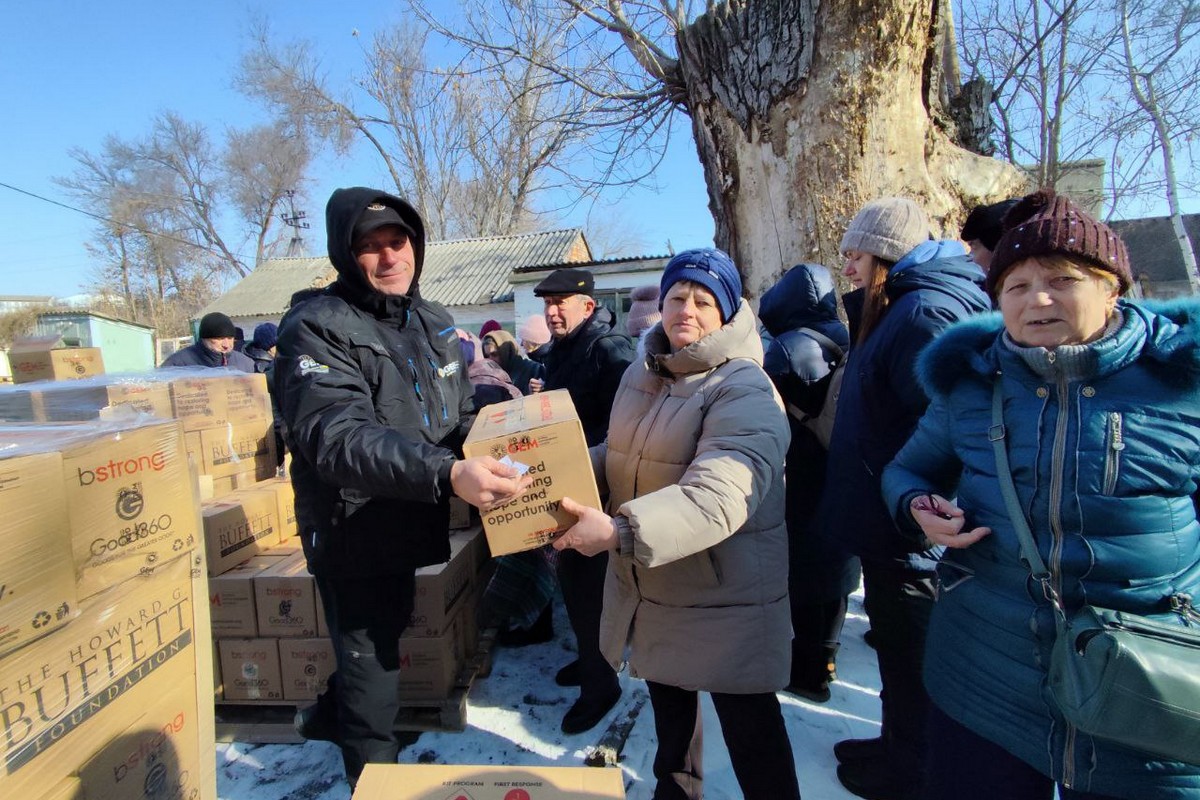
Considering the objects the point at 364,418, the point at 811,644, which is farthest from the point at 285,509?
the point at 811,644

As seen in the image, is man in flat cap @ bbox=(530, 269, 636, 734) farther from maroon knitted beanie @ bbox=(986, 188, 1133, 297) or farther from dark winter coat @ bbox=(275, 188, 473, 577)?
maroon knitted beanie @ bbox=(986, 188, 1133, 297)

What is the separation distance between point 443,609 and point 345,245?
1.56m

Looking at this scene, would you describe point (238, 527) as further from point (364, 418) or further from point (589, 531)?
point (589, 531)

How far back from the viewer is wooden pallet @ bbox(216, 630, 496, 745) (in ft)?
7.98

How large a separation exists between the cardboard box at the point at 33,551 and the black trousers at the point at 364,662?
845 mm

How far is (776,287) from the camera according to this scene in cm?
278

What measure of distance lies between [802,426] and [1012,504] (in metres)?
1.41

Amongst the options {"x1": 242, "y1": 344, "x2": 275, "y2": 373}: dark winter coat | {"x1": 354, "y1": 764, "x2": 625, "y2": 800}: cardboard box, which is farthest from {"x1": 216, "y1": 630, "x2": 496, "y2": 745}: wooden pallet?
{"x1": 242, "y1": 344, "x2": 275, "y2": 373}: dark winter coat

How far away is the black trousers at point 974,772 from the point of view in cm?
125

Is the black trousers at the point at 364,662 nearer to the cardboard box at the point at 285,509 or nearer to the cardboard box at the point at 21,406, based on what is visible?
the cardboard box at the point at 21,406

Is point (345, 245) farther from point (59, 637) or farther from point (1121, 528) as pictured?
point (1121, 528)

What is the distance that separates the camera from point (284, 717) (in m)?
2.51

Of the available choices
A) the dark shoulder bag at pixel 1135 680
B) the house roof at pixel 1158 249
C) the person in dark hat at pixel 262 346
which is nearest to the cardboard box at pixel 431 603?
the dark shoulder bag at pixel 1135 680

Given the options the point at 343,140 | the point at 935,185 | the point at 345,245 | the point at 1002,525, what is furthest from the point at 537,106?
the point at 343,140
